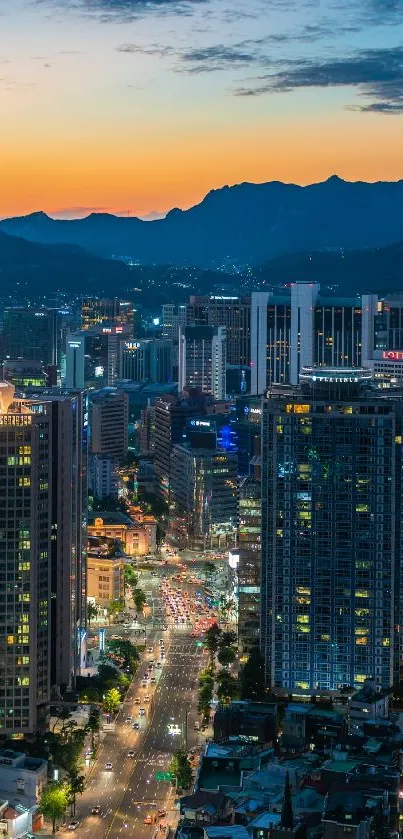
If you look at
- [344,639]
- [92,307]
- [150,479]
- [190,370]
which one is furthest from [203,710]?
[92,307]

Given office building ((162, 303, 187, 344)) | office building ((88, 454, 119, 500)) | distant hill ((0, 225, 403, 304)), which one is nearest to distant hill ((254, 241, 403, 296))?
distant hill ((0, 225, 403, 304))

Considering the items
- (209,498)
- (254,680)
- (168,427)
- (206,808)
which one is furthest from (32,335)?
(206,808)

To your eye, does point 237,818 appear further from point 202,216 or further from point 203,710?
point 202,216

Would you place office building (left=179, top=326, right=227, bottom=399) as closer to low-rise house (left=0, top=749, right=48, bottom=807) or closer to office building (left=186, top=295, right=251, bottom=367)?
office building (left=186, top=295, right=251, bottom=367)

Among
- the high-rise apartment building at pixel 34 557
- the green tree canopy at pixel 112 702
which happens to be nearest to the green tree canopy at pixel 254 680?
the green tree canopy at pixel 112 702

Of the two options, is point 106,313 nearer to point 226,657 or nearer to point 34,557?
point 226,657
